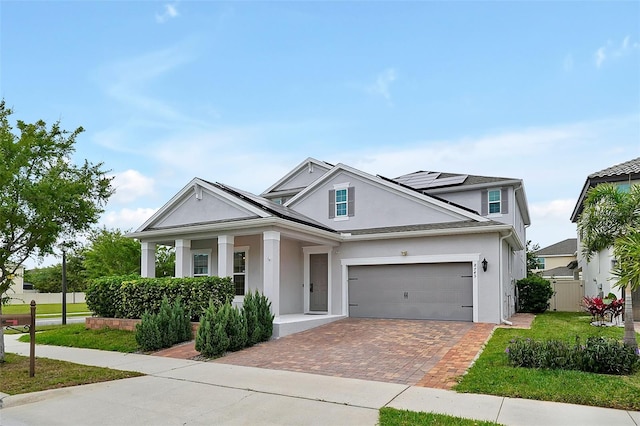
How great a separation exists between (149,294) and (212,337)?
420 centimetres

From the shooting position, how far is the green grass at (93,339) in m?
12.4

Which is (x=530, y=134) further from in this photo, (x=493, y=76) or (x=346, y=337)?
(x=346, y=337)

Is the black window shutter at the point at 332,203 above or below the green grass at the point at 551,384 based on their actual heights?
above

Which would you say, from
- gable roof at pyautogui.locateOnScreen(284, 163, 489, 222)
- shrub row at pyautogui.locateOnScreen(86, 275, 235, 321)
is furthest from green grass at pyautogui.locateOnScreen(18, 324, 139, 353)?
gable roof at pyautogui.locateOnScreen(284, 163, 489, 222)

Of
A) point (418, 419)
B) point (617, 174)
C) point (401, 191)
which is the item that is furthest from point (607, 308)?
point (418, 419)

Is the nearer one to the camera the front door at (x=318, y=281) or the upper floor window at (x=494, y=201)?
the front door at (x=318, y=281)

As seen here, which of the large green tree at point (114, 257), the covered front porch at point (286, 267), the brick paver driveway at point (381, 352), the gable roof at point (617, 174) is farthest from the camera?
the large green tree at point (114, 257)

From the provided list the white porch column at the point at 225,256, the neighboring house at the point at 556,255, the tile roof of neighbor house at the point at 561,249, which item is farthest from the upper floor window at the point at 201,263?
the tile roof of neighbor house at the point at 561,249

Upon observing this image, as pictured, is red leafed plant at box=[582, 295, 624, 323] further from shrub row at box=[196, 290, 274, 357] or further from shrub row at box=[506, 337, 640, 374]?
shrub row at box=[196, 290, 274, 357]

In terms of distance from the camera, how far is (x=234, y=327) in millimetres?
11352

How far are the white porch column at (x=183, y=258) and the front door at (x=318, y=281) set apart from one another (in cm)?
442

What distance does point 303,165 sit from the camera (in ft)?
82.4

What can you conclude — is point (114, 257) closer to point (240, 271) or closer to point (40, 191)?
point (240, 271)

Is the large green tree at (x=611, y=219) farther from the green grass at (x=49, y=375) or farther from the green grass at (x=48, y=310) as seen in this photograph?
the green grass at (x=48, y=310)
